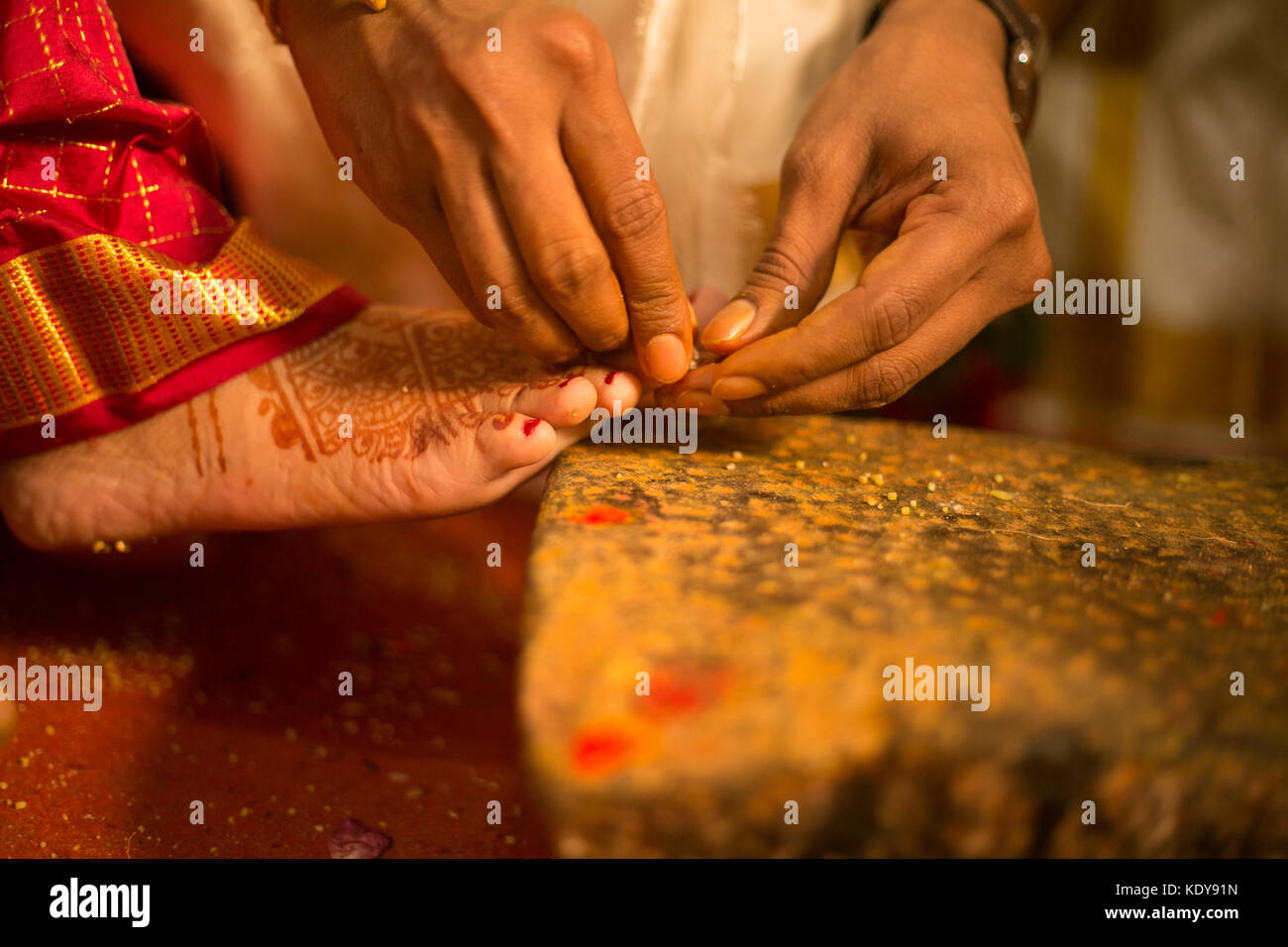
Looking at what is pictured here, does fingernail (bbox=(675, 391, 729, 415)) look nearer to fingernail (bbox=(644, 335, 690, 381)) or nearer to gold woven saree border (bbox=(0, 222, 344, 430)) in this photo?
fingernail (bbox=(644, 335, 690, 381))

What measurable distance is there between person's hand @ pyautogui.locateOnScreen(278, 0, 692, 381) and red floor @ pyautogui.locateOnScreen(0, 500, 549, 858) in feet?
1.42

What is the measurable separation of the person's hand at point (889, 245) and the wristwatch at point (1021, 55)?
0.31ft

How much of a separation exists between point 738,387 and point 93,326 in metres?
0.70

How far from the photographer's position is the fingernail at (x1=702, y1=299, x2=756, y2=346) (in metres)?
0.86

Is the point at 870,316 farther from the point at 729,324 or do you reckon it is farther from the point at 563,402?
the point at 563,402

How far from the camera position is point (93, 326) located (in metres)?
0.93

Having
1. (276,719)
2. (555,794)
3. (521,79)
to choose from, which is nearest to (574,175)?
(521,79)

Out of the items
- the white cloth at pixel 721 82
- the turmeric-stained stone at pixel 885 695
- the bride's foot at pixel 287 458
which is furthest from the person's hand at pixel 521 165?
the white cloth at pixel 721 82

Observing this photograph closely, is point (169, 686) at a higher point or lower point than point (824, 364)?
lower

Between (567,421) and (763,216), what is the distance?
0.70 metres

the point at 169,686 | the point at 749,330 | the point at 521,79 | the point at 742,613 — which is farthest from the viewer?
the point at 169,686

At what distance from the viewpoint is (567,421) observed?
2.88 ft

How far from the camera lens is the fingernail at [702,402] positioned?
891mm

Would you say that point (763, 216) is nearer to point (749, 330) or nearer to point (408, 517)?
point (749, 330)
